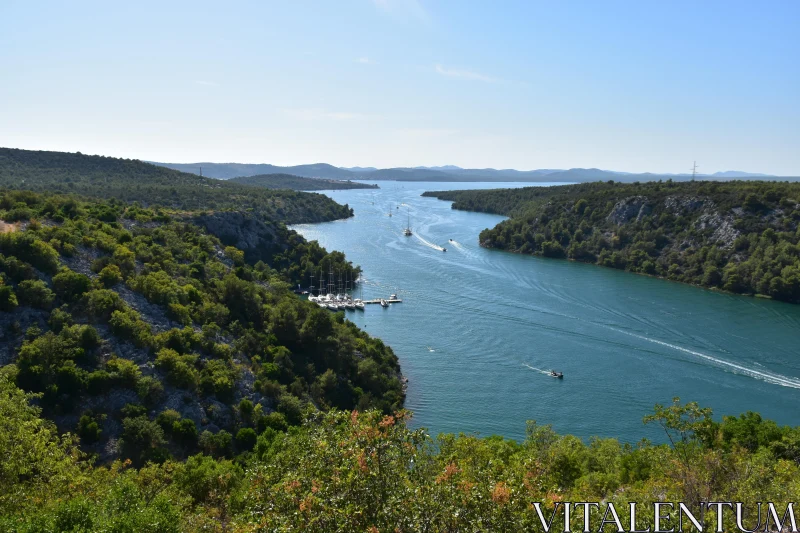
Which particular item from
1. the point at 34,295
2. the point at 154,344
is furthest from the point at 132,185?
the point at 154,344

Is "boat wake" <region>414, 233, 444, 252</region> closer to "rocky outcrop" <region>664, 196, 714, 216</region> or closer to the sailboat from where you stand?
the sailboat

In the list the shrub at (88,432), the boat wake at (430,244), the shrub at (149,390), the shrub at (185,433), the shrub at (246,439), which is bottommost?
the shrub at (246,439)

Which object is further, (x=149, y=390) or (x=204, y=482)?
(x=149, y=390)

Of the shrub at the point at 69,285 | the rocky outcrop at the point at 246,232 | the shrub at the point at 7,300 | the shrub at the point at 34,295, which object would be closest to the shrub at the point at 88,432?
the shrub at the point at 7,300

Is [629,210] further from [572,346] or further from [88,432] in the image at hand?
[88,432]

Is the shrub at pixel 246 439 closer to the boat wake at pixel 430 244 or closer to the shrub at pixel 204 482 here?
the shrub at pixel 204 482

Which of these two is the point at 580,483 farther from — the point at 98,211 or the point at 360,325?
the point at 98,211
